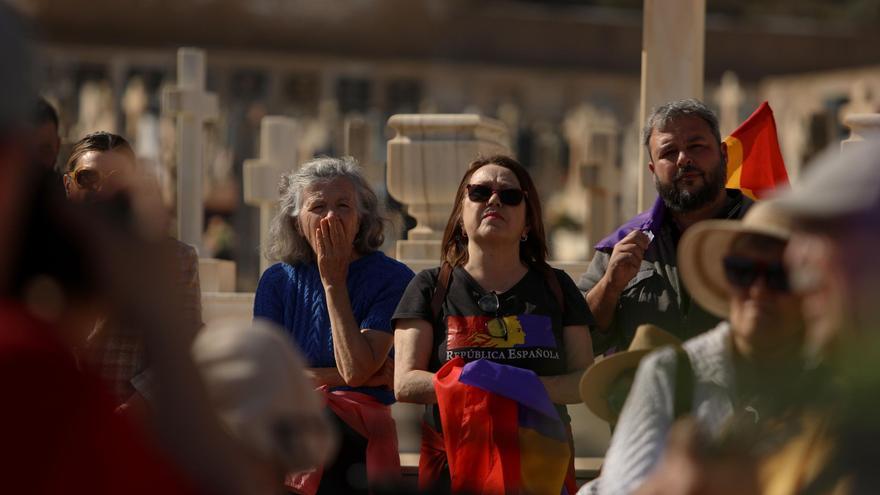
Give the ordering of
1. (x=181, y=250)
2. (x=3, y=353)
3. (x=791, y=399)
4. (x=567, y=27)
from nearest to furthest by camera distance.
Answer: (x=3, y=353), (x=791, y=399), (x=181, y=250), (x=567, y=27)

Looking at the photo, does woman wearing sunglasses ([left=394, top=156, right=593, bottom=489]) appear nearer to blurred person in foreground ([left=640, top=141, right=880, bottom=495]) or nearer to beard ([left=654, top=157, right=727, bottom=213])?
beard ([left=654, top=157, right=727, bottom=213])

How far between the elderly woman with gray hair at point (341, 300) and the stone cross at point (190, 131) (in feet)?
12.8

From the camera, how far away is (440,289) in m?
4.68

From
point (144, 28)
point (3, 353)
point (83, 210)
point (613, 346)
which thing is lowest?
point (613, 346)

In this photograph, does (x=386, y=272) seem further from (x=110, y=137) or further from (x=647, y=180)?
(x=647, y=180)

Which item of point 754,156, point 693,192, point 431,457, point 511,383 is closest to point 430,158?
point 754,156

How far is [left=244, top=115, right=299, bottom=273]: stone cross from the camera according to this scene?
875 centimetres

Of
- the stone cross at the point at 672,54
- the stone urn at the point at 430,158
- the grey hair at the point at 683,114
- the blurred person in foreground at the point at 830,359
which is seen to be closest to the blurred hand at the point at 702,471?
the blurred person in foreground at the point at 830,359

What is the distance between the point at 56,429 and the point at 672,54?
6041 mm

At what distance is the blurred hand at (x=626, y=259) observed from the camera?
461 centimetres

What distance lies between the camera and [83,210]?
1.97 meters

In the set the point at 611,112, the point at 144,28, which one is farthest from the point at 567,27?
the point at 144,28

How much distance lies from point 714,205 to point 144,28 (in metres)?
24.1

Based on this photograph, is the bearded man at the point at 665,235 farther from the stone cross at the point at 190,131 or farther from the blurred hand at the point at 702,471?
the stone cross at the point at 190,131
